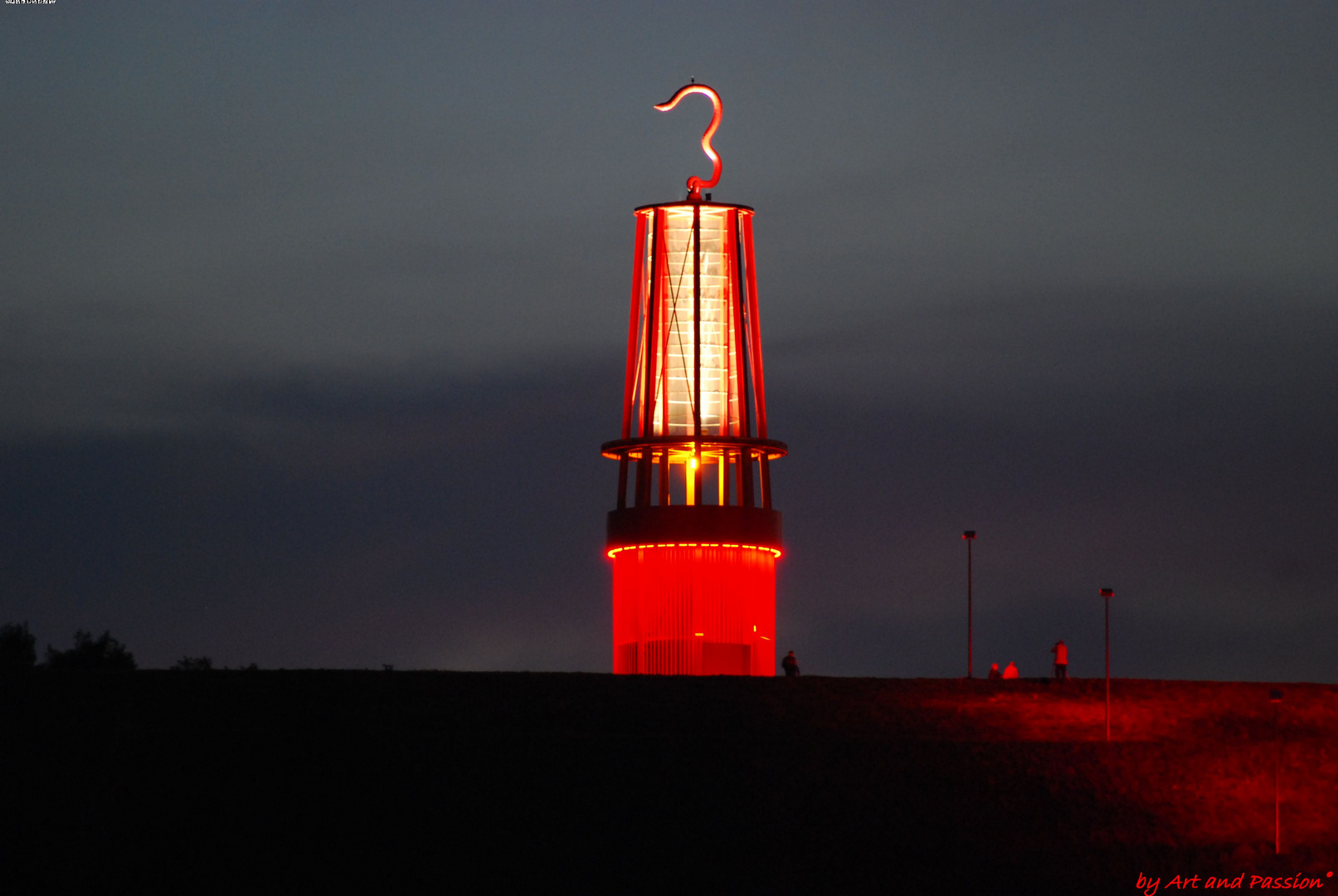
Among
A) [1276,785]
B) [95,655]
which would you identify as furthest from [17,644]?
[1276,785]

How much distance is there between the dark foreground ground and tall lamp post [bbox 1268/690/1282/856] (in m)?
0.17

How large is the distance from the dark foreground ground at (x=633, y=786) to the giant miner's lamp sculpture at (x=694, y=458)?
5.50 meters

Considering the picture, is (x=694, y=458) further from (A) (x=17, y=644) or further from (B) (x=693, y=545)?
(A) (x=17, y=644)

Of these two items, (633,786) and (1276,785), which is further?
(1276,785)

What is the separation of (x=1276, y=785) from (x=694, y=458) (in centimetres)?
1729

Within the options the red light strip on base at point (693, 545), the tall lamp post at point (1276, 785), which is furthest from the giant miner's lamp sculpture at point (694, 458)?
the tall lamp post at point (1276, 785)

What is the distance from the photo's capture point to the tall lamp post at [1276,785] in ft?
171

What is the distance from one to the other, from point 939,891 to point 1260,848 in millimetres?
6563

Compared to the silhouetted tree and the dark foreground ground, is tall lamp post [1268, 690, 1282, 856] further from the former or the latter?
the silhouetted tree

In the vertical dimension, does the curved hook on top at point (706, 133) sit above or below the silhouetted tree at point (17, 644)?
above

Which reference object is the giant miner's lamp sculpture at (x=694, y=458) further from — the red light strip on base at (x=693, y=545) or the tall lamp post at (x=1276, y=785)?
the tall lamp post at (x=1276, y=785)

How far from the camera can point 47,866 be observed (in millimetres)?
52406

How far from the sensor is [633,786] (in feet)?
176

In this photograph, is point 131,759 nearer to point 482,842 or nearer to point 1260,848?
point 482,842
